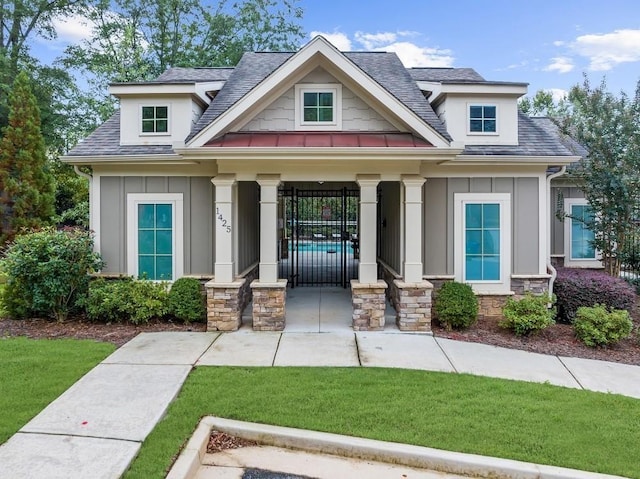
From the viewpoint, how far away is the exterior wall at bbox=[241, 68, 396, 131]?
807 cm

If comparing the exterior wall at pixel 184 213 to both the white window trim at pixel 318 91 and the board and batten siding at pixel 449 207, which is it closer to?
the white window trim at pixel 318 91

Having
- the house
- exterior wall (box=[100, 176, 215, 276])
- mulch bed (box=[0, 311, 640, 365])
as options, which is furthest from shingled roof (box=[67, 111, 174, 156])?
mulch bed (box=[0, 311, 640, 365])

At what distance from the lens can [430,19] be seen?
15.3 meters

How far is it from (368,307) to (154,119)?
595 cm

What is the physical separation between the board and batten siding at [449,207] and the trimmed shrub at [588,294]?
1.22m

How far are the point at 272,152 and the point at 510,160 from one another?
15.8 ft

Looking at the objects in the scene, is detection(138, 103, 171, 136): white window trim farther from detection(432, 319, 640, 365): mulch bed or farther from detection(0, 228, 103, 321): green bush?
detection(432, 319, 640, 365): mulch bed

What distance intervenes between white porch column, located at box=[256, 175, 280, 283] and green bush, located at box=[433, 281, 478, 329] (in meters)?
3.15

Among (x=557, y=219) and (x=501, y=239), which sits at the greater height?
(x=557, y=219)

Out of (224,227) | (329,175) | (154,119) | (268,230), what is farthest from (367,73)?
(154,119)

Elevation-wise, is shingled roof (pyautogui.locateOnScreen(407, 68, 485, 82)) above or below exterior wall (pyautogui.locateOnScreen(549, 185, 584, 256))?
above

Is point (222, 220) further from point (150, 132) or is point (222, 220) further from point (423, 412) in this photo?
point (423, 412)

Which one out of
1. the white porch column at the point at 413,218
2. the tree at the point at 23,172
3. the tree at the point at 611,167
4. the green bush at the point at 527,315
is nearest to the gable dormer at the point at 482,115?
the white porch column at the point at 413,218

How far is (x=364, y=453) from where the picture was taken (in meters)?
3.79
